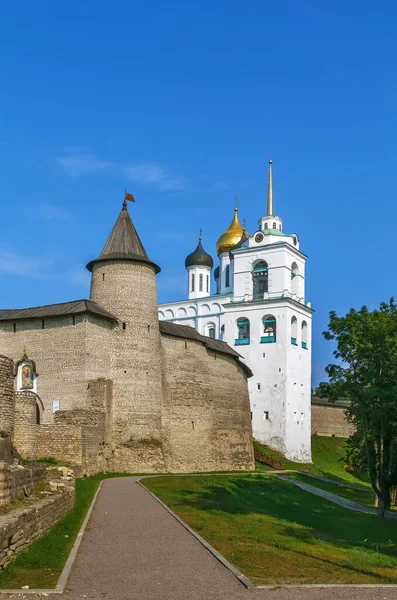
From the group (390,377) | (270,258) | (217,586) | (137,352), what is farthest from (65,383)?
(270,258)

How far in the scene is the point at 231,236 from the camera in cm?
6725

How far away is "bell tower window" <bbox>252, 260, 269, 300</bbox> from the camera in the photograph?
5638cm

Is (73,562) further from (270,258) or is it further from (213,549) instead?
(270,258)

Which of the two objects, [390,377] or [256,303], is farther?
[256,303]

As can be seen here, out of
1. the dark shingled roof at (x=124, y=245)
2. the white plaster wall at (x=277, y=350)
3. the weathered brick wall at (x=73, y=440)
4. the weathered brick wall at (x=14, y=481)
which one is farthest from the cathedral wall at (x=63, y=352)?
the white plaster wall at (x=277, y=350)

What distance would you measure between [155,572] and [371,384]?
15.5 m

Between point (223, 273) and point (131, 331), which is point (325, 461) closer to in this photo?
point (223, 273)

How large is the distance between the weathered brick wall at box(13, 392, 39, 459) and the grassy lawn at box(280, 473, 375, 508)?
1398cm

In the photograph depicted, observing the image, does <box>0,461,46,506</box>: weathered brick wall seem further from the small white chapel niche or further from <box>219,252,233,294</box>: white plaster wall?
<box>219,252,233,294</box>: white plaster wall

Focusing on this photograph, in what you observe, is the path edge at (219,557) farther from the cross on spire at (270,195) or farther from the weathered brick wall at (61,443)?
the cross on spire at (270,195)

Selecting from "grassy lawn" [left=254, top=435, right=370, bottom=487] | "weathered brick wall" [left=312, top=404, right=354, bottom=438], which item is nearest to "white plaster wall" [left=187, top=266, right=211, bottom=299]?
"weathered brick wall" [left=312, top=404, right=354, bottom=438]

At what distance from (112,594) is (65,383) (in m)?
21.2

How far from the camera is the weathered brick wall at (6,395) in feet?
64.7

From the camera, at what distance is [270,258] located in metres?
55.8
